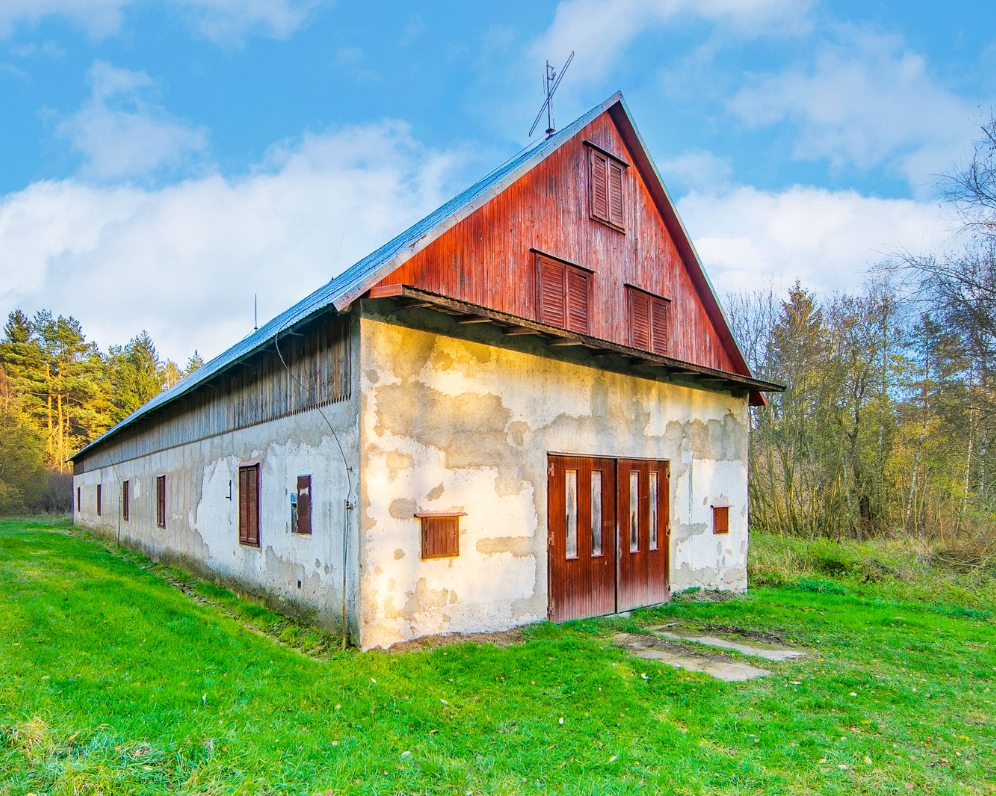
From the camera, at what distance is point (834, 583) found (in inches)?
549

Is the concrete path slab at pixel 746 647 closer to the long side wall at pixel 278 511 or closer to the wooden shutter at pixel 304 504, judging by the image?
the long side wall at pixel 278 511

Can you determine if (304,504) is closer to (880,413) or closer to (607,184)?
(607,184)

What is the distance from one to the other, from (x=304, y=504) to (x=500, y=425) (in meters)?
2.92

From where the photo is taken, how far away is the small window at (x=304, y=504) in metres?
8.55

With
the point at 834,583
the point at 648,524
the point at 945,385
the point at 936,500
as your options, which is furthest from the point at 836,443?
the point at 648,524

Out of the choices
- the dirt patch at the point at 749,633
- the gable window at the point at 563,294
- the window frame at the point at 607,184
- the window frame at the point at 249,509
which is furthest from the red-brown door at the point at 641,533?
the window frame at the point at 249,509

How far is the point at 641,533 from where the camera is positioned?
11000mm

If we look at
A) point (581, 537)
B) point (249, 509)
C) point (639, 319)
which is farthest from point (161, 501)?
point (639, 319)

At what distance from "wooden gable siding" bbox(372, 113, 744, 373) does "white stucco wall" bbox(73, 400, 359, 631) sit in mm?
2462

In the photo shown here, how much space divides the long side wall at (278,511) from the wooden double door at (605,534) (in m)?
3.16

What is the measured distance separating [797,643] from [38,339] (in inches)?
1968

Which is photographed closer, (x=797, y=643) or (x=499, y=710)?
(x=499, y=710)

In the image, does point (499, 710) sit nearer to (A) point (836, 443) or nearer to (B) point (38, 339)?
(A) point (836, 443)

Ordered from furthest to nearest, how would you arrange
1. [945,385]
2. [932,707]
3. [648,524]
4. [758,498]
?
[758,498] → [945,385] → [648,524] → [932,707]
